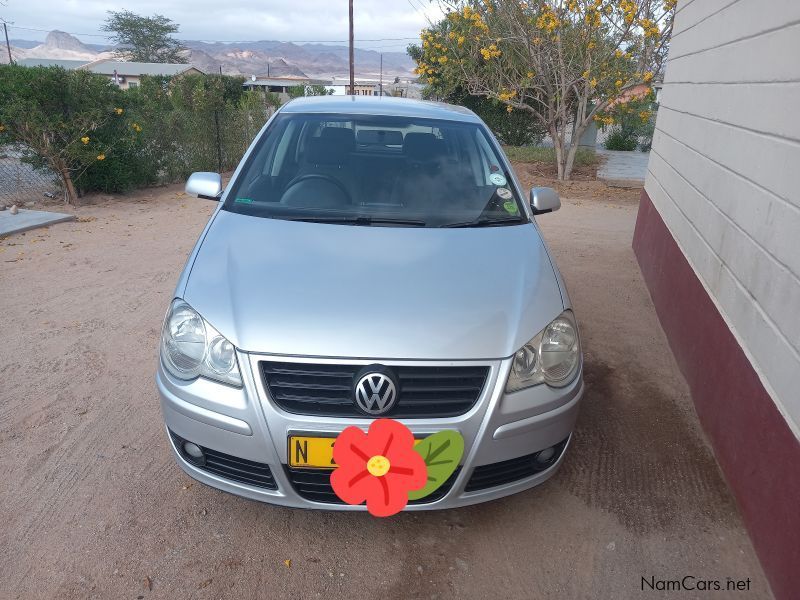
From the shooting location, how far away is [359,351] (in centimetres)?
213

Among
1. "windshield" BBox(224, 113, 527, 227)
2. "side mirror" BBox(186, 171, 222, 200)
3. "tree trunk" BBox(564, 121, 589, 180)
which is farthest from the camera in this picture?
"tree trunk" BBox(564, 121, 589, 180)

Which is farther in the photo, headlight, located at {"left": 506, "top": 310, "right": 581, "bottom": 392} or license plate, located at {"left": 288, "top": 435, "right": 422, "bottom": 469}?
headlight, located at {"left": 506, "top": 310, "right": 581, "bottom": 392}

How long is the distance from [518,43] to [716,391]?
1080 cm

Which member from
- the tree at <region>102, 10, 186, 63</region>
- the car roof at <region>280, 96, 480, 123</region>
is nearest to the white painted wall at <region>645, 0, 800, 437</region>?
the car roof at <region>280, 96, 480, 123</region>

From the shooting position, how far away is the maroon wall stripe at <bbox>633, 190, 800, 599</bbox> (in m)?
2.14

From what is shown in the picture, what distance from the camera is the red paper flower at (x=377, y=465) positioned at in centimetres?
209

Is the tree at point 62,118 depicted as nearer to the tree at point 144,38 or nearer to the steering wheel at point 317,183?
the steering wheel at point 317,183

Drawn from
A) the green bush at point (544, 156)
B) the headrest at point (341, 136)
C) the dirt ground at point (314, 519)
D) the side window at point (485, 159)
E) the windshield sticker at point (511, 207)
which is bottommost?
the green bush at point (544, 156)

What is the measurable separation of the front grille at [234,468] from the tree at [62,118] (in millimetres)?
7309

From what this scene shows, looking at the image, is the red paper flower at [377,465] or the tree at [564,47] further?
the tree at [564,47]

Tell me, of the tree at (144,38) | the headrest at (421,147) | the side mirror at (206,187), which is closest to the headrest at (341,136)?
the headrest at (421,147)

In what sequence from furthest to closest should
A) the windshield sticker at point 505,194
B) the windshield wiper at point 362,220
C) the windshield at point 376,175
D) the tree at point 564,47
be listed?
the tree at point 564,47
the windshield sticker at point 505,194
the windshield at point 376,175
the windshield wiper at point 362,220

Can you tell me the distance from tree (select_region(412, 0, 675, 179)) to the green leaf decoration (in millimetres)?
9664

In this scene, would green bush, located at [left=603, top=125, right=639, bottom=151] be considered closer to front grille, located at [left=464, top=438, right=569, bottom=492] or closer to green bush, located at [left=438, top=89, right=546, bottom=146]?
green bush, located at [left=438, top=89, right=546, bottom=146]
